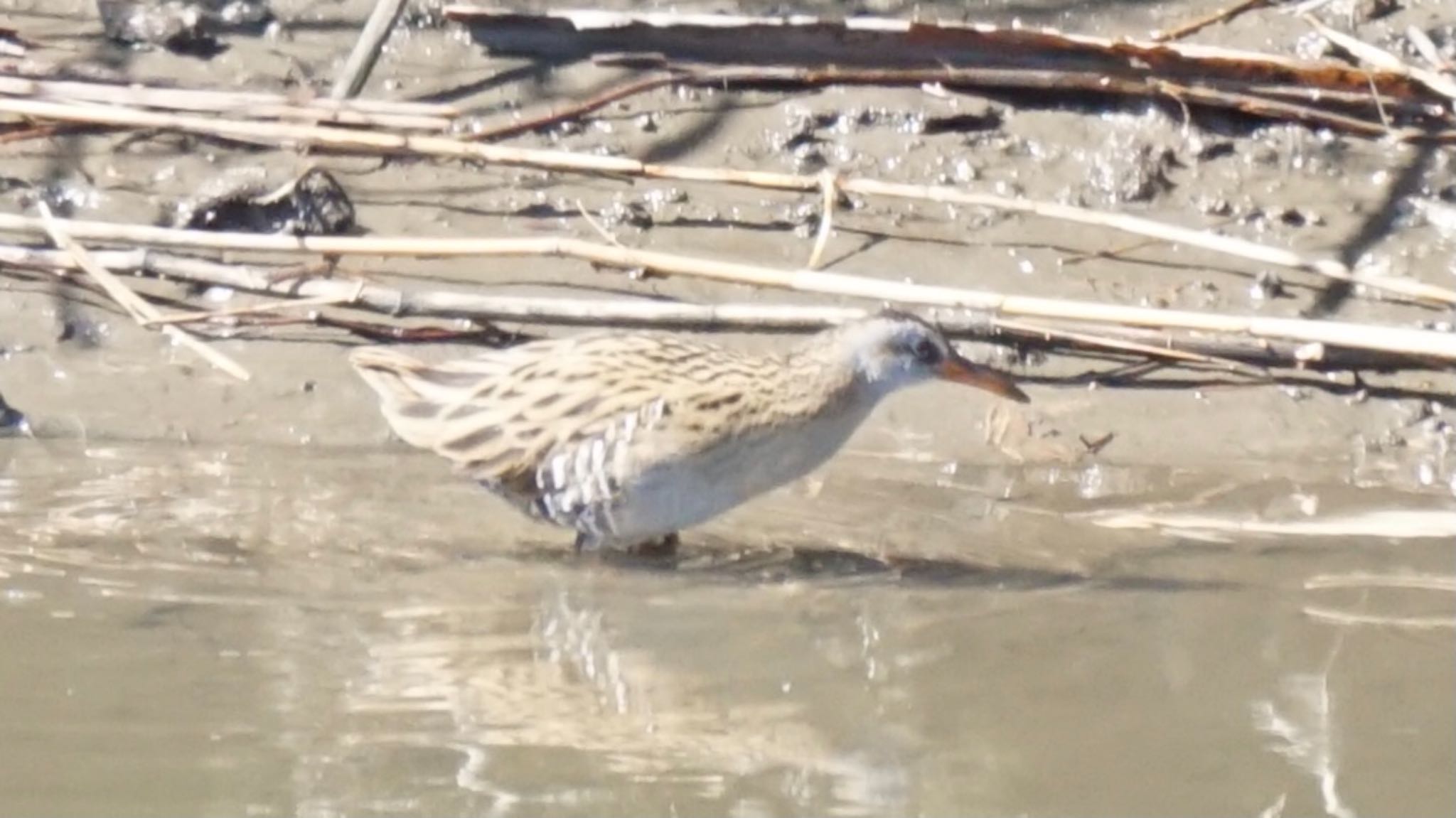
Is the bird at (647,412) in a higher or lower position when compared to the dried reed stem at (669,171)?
lower

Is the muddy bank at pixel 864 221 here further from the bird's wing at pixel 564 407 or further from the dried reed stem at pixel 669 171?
Answer: the bird's wing at pixel 564 407

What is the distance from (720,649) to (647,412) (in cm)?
63

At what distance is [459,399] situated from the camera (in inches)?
209

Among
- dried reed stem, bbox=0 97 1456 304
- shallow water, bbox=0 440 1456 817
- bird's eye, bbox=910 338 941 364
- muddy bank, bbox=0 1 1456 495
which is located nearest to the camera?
shallow water, bbox=0 440 1456 817

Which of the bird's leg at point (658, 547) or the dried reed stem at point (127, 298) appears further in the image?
the dried reed stem at point (127, 298)

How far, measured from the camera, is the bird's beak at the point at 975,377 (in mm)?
5355

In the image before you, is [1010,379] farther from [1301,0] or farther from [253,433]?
[1301,0]

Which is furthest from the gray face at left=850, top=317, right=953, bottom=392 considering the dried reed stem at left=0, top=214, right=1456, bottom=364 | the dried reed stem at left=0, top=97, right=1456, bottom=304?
the dried reed stem at left=0, top=97, right=1456, bottom=304

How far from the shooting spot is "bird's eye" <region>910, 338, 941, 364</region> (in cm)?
534

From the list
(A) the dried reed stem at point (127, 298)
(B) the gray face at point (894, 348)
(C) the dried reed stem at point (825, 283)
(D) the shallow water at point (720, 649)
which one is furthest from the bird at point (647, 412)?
(A) the dried reed stem at point (127, 298)

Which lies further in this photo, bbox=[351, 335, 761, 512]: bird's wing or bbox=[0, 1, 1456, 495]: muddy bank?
bbox=[0, 1, 1456, 495]: muddy bank

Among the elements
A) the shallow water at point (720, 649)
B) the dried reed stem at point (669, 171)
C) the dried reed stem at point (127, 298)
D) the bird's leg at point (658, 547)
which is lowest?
the bird's leg at point (658, 547)

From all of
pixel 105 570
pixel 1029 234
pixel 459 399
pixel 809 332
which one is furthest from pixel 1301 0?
pixel 105 570

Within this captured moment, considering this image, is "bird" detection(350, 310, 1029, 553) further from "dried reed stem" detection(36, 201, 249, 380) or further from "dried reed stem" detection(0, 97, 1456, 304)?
"dried reed stem" detection(0, 97, 1456, 304)
